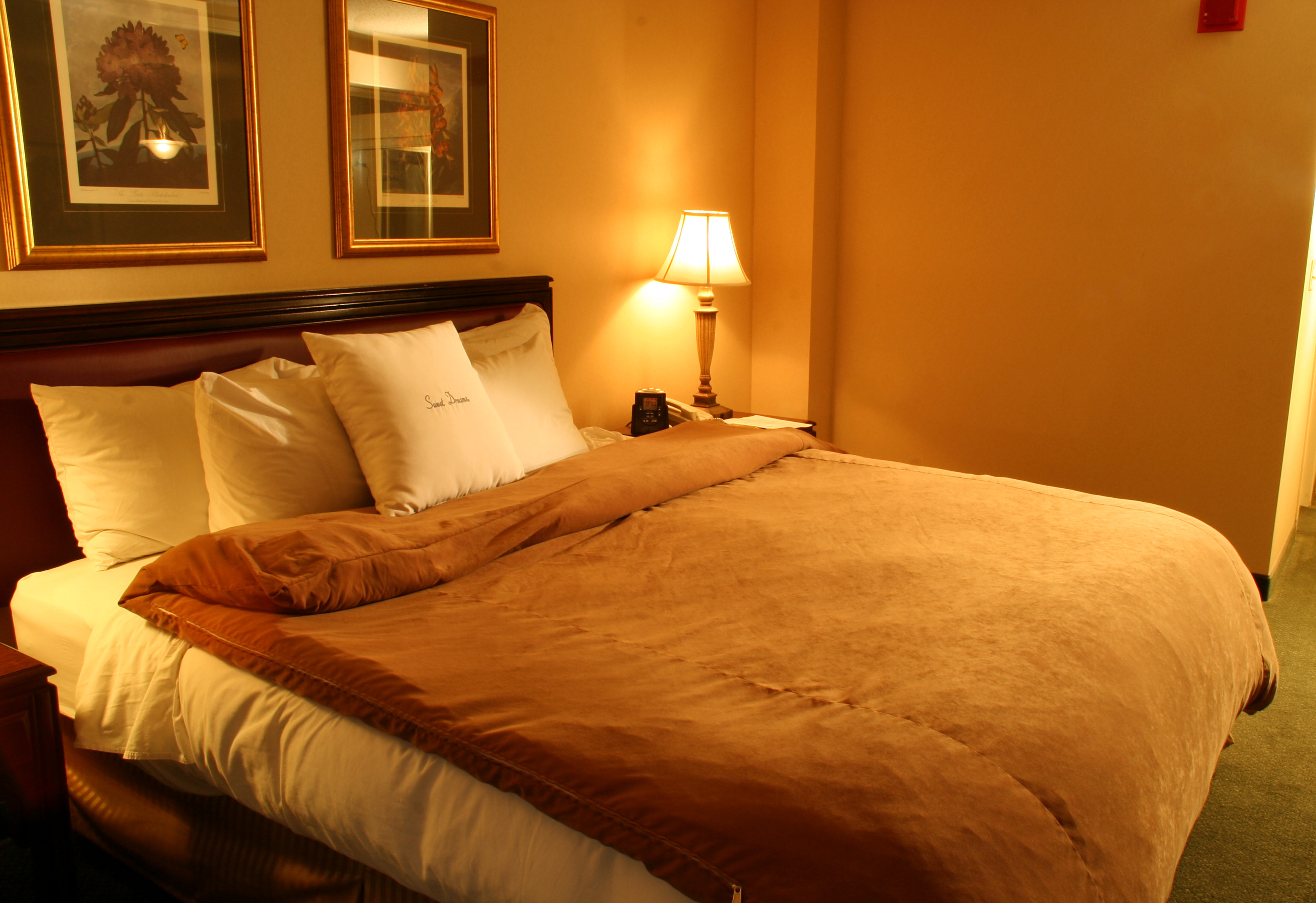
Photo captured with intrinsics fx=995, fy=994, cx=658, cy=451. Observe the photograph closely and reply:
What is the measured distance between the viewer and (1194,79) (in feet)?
11.1

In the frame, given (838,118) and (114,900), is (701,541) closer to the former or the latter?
(114,900)

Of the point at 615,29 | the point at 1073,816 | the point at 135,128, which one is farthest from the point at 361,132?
the point at 1073,816

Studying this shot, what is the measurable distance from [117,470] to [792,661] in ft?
4.62

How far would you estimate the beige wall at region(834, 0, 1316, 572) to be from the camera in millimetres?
3355

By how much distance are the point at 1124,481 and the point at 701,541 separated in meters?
2.34

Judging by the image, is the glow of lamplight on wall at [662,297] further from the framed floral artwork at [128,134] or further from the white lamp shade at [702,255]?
the framed floral artwork at [128,134]

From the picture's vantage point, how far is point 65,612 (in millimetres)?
1910

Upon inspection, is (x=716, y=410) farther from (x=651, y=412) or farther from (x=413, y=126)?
(x=413, y=126)

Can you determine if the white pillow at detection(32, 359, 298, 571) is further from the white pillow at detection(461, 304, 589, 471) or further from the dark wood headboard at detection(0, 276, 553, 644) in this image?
the white pillow at detection(461, 304, 589, 471)

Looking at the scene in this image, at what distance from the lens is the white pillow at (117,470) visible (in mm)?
1994

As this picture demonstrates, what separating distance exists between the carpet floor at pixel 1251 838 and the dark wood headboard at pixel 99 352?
51 centimetres

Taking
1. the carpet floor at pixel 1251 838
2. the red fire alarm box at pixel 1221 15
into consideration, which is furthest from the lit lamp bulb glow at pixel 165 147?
the red fire alarm box at pixel 1221 15

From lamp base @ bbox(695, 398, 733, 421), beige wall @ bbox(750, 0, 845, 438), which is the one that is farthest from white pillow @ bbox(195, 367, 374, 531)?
beige wall @ bbox(750, 0, 845, 438)

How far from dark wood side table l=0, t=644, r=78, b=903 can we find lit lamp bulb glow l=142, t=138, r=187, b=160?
1.15 metres
